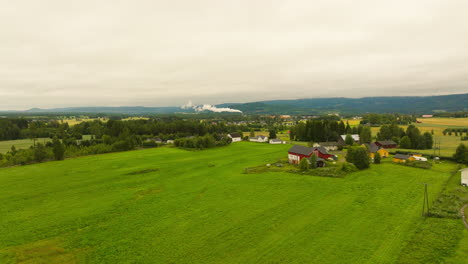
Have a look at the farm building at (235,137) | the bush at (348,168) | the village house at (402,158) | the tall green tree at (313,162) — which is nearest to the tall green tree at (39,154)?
the farm building at (235,137)

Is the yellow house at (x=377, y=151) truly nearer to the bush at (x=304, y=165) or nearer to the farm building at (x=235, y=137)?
the bush at (x=304, y=165)

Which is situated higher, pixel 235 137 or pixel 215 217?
pixel 235 137

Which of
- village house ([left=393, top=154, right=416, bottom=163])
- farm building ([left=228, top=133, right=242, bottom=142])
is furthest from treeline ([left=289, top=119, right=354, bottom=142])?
village house ([left=393, top=154, right=416, bottom=163])

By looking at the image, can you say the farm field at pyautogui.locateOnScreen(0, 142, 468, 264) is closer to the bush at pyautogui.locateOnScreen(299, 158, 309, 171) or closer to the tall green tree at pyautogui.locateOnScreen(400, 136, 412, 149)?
the bush at pyautogui.locateOnScreen(299, 158, 309, 171)

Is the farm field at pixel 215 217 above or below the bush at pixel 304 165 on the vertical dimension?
A: below

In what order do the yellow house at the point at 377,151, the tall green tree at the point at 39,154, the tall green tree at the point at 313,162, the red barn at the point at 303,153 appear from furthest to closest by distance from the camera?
the tall green tree at the point at 39,154 < the yellow house at the point at 377,151 < the red barn at the point at 303,153 < the tall green tree at the point at 313,162

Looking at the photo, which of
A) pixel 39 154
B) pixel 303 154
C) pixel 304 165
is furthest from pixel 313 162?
pixel 39 154

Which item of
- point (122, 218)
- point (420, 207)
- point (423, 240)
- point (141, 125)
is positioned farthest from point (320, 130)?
point (141, 125)

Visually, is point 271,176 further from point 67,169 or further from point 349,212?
point 67,169

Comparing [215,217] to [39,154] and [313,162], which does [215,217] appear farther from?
[39,154]
